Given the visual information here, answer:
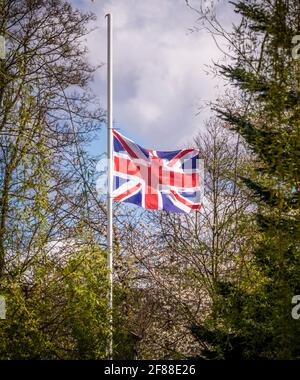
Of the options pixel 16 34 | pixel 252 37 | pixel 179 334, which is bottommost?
pixel 179 334

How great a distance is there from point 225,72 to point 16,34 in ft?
11.5

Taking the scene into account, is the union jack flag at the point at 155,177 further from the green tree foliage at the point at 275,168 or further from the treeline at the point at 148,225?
the green tree foliage at the point at 275,168

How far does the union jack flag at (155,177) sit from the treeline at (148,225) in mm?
511

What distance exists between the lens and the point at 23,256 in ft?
26.9

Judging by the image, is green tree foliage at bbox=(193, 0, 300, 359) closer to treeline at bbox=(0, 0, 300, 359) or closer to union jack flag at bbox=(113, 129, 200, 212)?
treeline at bbox=(0, 0, 300, 359)

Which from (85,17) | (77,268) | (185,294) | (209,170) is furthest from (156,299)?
(77,268)

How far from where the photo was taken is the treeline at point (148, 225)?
20.7ft

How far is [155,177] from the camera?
454 inches

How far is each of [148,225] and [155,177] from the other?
327 centimetres

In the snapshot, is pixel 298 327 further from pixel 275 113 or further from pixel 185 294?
pixel 185 294

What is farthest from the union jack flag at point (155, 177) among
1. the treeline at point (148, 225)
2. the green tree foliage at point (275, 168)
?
the green tree foliage at point (275, 168)

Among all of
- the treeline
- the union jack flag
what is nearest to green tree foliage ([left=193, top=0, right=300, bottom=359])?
the treeline

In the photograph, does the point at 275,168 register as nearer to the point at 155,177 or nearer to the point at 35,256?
the point at 35,256

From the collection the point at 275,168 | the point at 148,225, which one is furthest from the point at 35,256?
the point at 148,225
